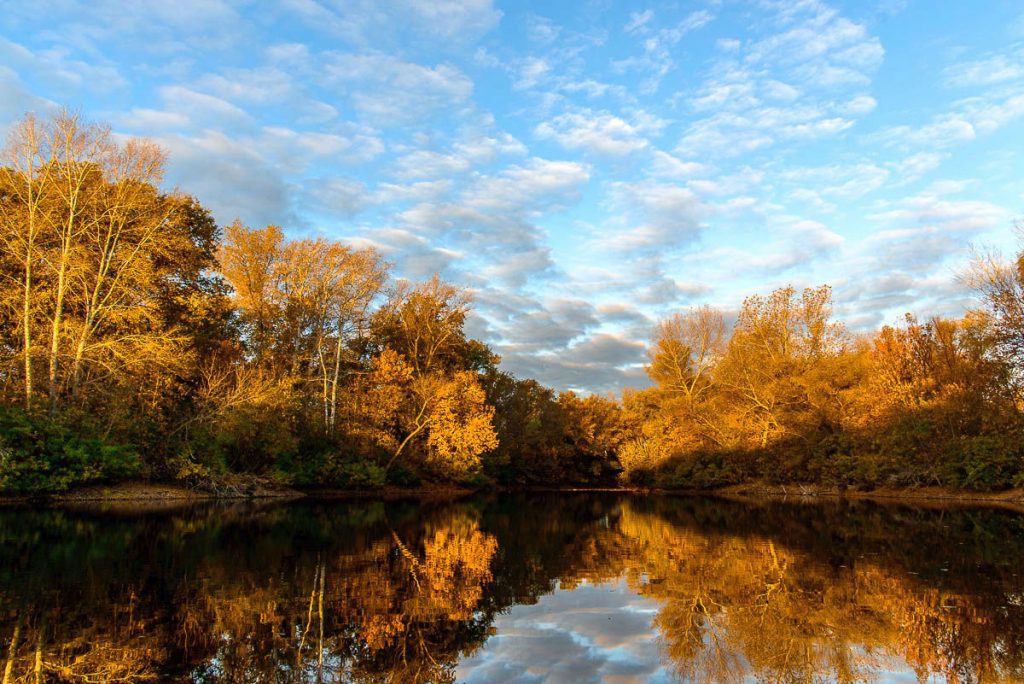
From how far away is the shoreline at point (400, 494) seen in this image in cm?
2498

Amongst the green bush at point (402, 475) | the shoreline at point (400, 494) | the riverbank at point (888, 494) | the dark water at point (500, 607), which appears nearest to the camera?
the dark water at point (500, 607)

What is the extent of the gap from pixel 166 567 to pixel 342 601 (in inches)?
154

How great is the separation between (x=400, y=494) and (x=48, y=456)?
18895 millimetres

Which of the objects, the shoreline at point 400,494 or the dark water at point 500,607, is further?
the shoreline at point 400,494

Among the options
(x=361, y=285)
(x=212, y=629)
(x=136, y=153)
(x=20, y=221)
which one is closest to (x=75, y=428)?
(x=20, y=221)

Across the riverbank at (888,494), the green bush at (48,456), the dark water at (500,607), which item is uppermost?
the green bush at (48,456)

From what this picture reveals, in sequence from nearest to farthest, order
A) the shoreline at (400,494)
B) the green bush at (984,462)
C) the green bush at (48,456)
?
the green bush at (48,456)
the shoreline at (400,494)
the green bush at (984,462)

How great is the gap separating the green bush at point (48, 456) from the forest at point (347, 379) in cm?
8

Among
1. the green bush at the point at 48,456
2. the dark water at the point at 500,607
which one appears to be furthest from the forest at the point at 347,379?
the dark water at the point at 500,607

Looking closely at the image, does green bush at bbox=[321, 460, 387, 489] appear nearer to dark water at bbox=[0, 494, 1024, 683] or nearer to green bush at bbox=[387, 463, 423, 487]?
green bush at bbox=[387, 463, 423, 487]

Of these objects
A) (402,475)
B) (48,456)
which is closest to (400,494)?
(402,475)

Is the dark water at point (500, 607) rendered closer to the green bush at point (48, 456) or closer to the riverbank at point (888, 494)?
the green bush at point (48, 456)

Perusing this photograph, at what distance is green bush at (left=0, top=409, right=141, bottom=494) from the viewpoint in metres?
21.5

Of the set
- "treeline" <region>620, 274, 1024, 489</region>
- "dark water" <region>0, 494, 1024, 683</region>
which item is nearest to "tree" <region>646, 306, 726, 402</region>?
"treeline" <region>620, 274, 1024, 489</region>
